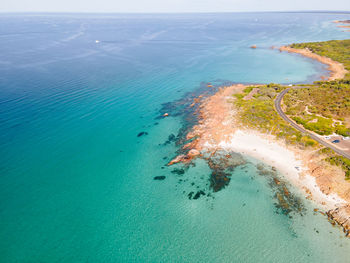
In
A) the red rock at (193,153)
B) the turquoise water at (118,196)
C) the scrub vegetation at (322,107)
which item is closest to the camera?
the turquoise water at (118,196)

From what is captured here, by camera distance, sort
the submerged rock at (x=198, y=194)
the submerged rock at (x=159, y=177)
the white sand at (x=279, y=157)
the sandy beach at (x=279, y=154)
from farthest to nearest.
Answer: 1. the submerged rock at (x=159, y=177)
2. the submerged rock at (x=198, y=194)
3. the white sand at (x=279, y=157)
4. the sandy beach at (x=279, y=154)

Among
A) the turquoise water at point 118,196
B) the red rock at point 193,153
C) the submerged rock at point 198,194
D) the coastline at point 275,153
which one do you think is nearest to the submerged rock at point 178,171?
the turquoise water at point 118,196

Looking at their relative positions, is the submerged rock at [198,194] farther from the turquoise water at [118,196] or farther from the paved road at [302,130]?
the paved road at [302,130]

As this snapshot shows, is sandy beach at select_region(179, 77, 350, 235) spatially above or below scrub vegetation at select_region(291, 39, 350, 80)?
below

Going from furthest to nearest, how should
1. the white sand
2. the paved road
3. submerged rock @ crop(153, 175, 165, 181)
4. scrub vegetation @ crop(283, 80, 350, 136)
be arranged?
scrub vegetation @ crop(283, 80, 350, 136), the paved road, submerged rock @ crop(153, 175, 165, 181), the white sand

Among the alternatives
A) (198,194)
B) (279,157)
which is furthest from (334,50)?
(198,194)

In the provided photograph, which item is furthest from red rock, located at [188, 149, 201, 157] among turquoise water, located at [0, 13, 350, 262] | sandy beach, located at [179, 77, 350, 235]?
turquoise water, located at [0, 13, 350, 262]

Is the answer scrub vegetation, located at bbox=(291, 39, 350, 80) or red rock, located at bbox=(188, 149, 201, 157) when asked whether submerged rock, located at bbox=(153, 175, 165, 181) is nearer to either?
red rock, located at bbox=(188, 149, 201, 157)

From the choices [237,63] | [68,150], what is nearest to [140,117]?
[68,150]
